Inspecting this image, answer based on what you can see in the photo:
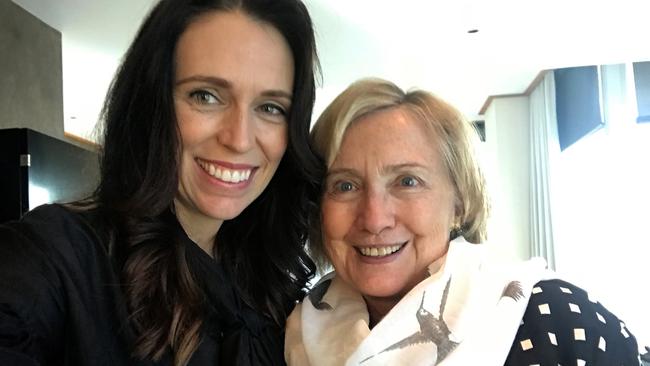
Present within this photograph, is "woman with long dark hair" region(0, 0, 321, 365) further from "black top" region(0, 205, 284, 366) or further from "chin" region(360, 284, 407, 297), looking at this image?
"chin" region(360, 284, 407, 297)

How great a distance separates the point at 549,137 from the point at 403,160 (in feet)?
14.6

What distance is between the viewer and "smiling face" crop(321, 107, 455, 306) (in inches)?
49.4

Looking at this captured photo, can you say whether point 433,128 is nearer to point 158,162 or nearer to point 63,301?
point 158,162

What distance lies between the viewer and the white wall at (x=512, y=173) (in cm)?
587

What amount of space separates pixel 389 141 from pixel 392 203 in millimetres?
134

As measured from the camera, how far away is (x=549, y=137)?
527cm

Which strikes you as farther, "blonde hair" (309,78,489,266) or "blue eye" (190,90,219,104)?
"blonde hair" (309,78,489,266)

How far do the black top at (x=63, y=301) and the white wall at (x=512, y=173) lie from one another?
5183 millimetres

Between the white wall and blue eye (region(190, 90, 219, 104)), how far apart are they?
16.6 feet

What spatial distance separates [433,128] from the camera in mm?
1294

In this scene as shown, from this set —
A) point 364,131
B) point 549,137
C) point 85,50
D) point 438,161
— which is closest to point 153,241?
point 364,131

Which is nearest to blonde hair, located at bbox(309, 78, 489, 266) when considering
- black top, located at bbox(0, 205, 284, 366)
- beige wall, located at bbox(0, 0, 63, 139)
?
black top, located at bbox(0, 205, 284, 366)

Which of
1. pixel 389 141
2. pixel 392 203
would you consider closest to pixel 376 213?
pixel 392 203

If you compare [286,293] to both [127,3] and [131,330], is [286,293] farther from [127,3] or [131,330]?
[127,3]
